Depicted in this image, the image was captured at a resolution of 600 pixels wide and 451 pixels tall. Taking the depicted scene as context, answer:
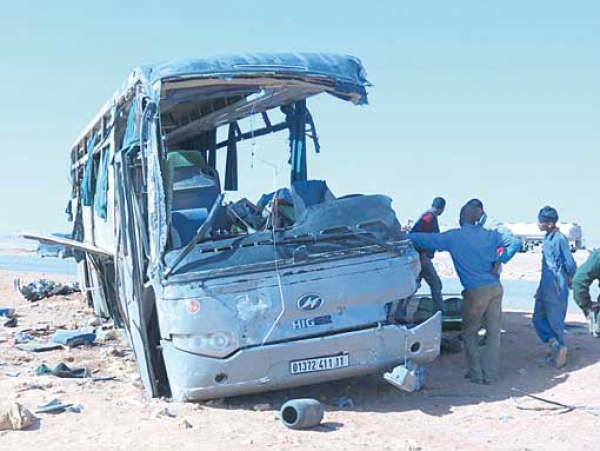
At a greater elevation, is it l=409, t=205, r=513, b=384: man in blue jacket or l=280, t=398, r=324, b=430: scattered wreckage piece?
l=409, t=205, r=513, b=384: man in blue jacket

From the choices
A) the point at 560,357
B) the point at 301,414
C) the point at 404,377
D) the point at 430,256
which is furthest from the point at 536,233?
the point at 301,414

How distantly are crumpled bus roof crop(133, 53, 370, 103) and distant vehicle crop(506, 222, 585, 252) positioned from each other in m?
50.0

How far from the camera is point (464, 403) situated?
7.66m

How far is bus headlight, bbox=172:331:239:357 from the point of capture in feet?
23.1

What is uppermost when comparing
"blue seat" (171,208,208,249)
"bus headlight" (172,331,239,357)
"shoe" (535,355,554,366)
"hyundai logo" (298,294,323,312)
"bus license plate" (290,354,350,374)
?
"blue seat" (171,208,208,249)

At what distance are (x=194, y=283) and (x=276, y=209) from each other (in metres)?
1.37

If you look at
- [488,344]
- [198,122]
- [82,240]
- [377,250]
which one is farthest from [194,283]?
[82,240]

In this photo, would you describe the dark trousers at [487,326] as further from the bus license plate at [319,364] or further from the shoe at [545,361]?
the bus license plate at [319,364]

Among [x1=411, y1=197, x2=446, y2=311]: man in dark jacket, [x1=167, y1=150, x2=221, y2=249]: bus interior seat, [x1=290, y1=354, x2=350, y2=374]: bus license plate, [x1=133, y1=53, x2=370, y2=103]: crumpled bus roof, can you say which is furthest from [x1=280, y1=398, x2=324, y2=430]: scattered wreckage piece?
[x1=411, y1=197, x2=446, y2=311]: man in dark jacket

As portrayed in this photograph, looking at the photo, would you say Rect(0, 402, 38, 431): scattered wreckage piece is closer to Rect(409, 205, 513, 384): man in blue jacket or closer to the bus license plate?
the bus license plate

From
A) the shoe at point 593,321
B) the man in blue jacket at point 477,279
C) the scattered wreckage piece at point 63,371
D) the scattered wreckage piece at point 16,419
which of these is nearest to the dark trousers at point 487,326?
the man in blue jacket at point 477,279

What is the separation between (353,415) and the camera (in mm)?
7191

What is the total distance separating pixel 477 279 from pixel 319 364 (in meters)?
2.21

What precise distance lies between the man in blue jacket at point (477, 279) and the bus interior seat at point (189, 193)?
227 cm
